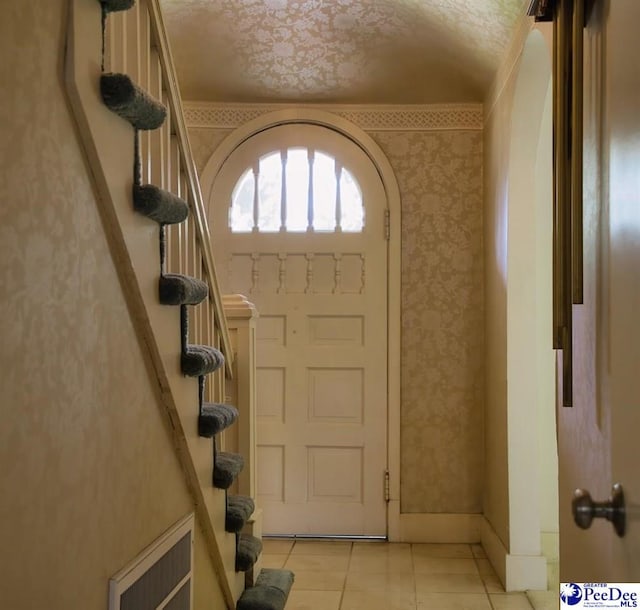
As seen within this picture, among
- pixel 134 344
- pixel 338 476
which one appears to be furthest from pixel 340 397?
pixel 134 344

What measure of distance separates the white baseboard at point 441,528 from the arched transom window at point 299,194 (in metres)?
1.61

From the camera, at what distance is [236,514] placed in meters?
2.54

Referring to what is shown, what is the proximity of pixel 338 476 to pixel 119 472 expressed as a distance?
8.79ft

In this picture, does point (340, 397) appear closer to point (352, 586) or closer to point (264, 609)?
point (352, 586)

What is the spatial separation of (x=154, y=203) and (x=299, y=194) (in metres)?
2.59

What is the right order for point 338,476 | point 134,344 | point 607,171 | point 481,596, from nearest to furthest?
point 607,171, point 134,344, point 481,596, point 338,476

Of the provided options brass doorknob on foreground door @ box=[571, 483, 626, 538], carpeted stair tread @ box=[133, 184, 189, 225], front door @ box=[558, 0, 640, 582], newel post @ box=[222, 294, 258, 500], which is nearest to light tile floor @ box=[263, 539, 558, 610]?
newel post @ box=[222, 294, 258, 500]

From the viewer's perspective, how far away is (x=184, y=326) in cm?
206

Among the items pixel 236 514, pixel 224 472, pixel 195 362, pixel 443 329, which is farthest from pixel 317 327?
pixel 195 362

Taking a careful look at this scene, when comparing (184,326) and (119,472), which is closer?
(119,472)

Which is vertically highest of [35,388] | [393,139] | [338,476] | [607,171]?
[393,139]

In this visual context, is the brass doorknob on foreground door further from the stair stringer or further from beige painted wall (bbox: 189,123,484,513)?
beige painted wall (bbox: 189,123,484,513)

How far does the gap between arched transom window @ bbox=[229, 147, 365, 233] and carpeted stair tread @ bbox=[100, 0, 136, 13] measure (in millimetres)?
2672

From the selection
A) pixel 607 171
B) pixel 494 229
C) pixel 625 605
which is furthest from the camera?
pixel 494 229
